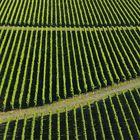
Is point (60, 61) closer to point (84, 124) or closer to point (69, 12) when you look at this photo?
point (84, 124)

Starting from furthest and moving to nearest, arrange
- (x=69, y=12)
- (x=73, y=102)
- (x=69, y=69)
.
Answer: (x=69, y=12) < (x=69, y=69) < (x=73, y=102)

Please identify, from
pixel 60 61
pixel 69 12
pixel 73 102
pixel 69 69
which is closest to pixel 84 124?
pixel 73 102

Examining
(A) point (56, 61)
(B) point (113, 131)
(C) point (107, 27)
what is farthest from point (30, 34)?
(B) point (113, 131)

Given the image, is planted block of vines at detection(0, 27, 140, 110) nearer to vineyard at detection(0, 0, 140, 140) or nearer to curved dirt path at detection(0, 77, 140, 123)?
vineyard at detection(0, 0, 140, 140)

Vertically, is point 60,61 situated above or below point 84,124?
above

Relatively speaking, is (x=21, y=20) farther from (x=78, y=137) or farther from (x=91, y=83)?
(x=78, y=137)

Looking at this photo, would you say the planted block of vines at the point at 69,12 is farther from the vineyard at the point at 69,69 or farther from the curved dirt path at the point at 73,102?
the curved dirt path at the point at 73,102
